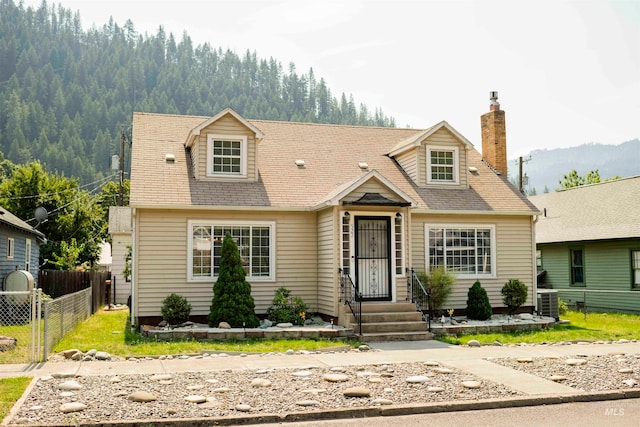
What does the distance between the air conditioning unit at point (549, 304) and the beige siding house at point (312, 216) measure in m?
0.39

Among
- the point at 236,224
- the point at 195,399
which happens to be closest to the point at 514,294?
the point at 236,224

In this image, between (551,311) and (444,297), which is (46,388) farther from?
(551,311)

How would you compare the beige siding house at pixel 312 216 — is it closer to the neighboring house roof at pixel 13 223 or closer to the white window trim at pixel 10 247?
the neighboring house roof at pixel 13 223

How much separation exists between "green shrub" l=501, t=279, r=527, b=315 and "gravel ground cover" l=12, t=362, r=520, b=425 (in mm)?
8495

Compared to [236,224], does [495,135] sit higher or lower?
higher

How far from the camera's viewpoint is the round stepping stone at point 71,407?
783cm

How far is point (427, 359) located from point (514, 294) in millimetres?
7558

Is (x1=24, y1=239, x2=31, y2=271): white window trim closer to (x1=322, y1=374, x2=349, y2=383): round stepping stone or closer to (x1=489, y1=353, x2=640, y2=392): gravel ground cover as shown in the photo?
(x1=322, y1=374, x2=349, y2=383): round stepping stone

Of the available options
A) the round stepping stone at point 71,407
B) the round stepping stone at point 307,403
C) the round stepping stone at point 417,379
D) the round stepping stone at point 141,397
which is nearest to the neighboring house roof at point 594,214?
the round stepping stone at point 417,379

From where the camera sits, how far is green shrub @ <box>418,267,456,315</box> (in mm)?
17672

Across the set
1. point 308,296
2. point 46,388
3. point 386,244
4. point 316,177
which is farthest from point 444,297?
point 46,388

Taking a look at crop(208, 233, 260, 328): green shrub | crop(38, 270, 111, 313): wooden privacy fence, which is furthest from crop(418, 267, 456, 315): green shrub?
crop(38, 270, 111, 313): wooden privacy fence

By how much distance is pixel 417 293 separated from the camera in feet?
58.0

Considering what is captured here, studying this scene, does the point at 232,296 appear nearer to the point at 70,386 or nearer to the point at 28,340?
the point at 28,340
